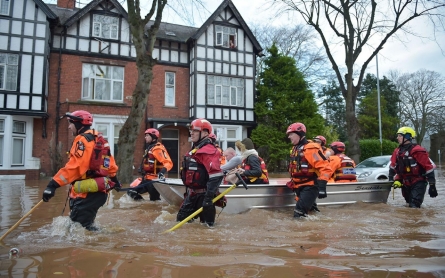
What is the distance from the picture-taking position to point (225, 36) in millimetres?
21156

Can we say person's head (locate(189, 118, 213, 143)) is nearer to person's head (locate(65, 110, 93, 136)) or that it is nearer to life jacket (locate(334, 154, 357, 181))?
person's head (locate(65, 110, 93, 136))

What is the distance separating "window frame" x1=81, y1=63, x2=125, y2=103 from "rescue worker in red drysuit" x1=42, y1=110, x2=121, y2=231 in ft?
47.8

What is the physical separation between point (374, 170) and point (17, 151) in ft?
51.4

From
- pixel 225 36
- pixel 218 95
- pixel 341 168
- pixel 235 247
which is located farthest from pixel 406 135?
pixel 225 36

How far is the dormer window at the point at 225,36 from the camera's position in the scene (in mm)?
20906

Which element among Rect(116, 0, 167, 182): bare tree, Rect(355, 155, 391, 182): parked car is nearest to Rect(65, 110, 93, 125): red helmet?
→ Rect(116, 0, 167, 182): bare tree

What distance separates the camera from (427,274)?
10.6 feet

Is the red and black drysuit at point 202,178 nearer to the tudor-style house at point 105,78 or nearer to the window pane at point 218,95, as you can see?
the tudor-style house at point 105,78

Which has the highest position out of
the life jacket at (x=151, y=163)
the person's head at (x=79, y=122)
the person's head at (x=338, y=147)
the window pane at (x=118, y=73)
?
the window pane at (x=118, y=73)

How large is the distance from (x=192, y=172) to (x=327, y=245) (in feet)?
6.53

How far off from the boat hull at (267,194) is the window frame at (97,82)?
42.4 ft

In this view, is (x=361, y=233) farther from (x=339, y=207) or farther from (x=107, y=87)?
(x=107, y=87)

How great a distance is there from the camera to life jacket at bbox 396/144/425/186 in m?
7.27

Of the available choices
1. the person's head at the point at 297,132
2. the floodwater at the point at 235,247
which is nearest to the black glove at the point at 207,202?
the floodwater at the point at 235,247
